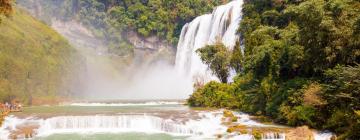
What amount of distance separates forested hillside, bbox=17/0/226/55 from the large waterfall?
14.1m

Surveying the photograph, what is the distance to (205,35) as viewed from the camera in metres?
63.0

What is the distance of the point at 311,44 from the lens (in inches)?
1033

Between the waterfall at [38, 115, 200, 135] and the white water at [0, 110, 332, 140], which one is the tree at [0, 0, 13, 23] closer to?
the white water at [0, 110, 332, 140]

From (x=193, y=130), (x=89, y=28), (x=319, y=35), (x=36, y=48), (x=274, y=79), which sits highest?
(x=89, y=28)

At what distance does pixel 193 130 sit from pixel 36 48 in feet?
111

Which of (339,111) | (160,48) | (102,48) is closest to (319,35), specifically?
(339,111)

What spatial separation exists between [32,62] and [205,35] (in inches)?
925

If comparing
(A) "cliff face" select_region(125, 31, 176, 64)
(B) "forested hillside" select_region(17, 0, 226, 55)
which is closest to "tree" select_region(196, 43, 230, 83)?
(B) "forested hillside" select_region(17, 0, 226, 55)

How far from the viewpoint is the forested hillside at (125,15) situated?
3351 inches

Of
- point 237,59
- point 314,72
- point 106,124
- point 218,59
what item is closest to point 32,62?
point 218,59

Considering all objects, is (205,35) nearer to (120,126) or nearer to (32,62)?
(32,62)

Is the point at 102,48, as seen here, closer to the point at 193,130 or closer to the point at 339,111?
the point at 193,130

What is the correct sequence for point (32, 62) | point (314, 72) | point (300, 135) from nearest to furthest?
point (300, 135) < point (314, 72) < point (32, 62)

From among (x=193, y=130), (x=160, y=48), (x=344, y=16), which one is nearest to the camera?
(x=344, y=16)
